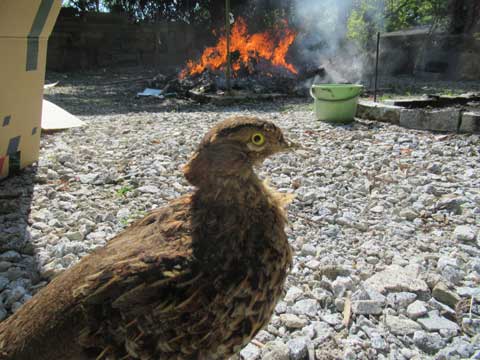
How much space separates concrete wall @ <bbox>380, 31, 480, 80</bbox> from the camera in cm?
1428

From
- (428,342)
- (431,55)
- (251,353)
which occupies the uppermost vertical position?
(431,55)

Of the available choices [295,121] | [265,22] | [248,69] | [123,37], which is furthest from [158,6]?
[295,121]

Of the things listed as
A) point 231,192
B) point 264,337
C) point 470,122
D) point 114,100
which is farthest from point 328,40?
point 231,192

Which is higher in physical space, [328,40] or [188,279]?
[328,40]

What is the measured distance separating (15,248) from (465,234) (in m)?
3.50

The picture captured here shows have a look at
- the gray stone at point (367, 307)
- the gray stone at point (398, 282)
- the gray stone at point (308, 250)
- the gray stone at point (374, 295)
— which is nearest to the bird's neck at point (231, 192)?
the gray stone at point (367, 307)

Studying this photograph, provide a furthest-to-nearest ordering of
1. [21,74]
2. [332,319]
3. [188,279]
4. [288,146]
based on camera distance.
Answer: [21,74] < [332,319] < [288,146] < [188,279]

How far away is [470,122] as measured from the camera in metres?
6.49

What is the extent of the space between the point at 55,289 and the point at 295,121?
6.75 m

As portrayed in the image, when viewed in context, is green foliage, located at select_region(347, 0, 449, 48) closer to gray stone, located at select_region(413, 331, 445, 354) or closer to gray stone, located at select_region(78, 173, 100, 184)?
gray stone, located at select_region(78, 173, 100, 184)

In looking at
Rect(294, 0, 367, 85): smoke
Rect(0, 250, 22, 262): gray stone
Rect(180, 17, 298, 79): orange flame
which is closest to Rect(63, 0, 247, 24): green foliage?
Rect(294, 0, 367, 85): smoke

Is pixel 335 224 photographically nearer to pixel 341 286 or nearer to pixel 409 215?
pixel 409 215

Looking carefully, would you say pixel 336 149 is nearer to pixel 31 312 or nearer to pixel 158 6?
pixel 31 312

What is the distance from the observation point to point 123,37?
20688mm
